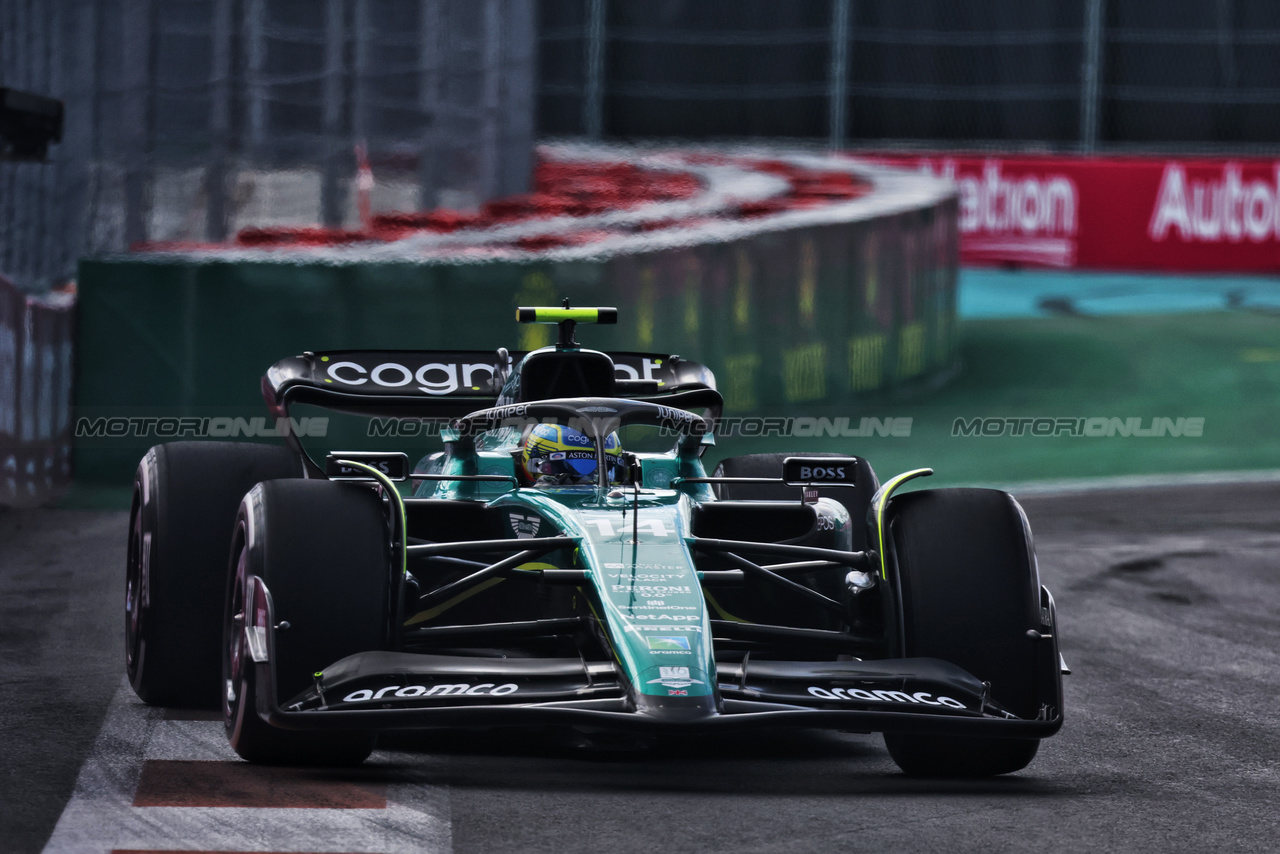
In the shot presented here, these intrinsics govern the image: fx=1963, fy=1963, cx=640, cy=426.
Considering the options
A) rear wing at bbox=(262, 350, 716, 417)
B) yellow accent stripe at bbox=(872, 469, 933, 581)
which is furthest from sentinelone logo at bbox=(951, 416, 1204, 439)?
yellow accent stripe at bbox=(872, 469, 933, 581)

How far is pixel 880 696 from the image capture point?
5660 millimetres

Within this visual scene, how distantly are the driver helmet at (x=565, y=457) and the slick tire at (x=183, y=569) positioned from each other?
→ 94 centimetres

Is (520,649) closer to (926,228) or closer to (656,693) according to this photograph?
(656,693)

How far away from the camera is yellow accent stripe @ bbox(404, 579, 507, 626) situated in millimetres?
6480

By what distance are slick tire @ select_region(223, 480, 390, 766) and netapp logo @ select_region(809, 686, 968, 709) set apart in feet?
4.38

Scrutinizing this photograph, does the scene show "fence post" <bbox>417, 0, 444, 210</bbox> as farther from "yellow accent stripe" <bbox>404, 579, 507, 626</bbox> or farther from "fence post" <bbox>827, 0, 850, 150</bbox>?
"fence post" <bbox>827, 0, 850, 150</bbox>

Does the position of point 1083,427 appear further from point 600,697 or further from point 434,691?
point 434,691

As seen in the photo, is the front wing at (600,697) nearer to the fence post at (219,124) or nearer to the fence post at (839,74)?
the fence post at (219,124)

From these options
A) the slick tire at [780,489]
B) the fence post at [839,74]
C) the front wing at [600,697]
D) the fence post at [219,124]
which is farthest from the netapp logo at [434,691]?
the fence post at [839,74]

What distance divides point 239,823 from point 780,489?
3.62 meters

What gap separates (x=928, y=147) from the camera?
2875 cm

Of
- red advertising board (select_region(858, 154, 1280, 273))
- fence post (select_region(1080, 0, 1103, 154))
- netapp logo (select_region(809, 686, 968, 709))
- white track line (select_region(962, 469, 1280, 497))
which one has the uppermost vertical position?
fence post (select_region(1080, 0, 1103, 154))

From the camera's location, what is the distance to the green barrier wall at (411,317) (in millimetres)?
12430

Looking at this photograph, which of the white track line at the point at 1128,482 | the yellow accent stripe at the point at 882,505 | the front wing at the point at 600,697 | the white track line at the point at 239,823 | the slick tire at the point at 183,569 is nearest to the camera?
the white track line at the point at 239,823
